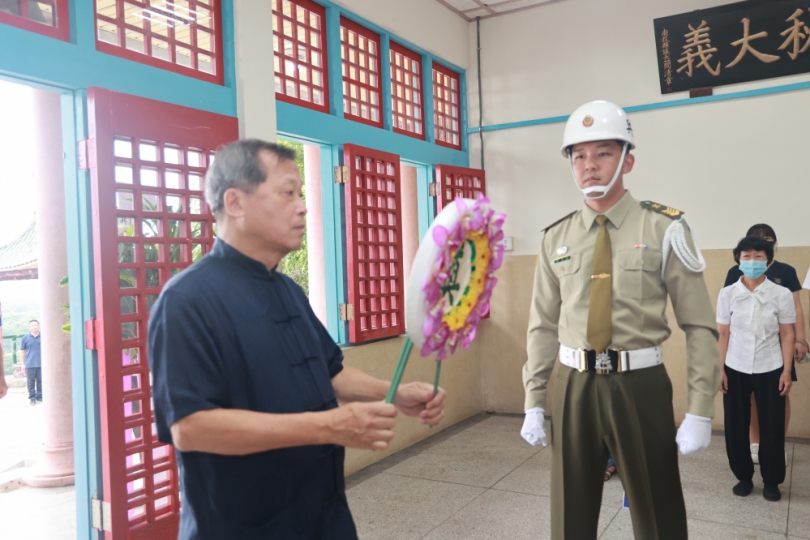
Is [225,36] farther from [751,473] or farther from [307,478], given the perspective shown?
[751,473]

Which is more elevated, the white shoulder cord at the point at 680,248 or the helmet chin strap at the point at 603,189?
the helmet chin strap at the point at 603,189

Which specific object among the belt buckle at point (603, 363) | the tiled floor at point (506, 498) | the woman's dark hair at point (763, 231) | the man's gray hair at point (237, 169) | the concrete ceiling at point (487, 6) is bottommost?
the tiled floor at point (506, 498)

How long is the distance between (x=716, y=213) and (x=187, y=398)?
14.6 ft

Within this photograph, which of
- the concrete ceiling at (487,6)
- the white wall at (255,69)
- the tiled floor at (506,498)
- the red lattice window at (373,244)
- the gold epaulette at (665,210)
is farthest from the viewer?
the concrete ceiling at (487,6)

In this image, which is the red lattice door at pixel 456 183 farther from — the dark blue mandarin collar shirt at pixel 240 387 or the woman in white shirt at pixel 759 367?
the dark blue mandarin collar shirt at pixel 240 387

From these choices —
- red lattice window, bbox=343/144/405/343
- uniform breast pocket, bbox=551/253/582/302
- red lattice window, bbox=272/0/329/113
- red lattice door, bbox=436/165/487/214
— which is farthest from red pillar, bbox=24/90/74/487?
uniform breast pocket, bbox=551/253/582/302

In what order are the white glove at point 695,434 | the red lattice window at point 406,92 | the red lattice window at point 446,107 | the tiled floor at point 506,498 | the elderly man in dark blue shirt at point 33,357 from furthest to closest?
1. the elderly man in dark blue shirt at point 33,357
2. the red lattice window at point 446,107
3. the red lattice window at point 406,92
4. the tiled floor at point 506,498
5. the white glove at point 695,434

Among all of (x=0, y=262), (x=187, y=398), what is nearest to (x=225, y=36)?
(x=187, y=398)

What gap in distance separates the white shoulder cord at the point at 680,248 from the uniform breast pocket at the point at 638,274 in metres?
0.03

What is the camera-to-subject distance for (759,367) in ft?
11.0

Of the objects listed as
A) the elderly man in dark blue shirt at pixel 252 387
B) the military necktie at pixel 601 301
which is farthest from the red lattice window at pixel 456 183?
the elderly man in dark blue shirt at pixel 252 387

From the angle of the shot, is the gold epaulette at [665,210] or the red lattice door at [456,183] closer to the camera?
the gold epaulette at [665,210]

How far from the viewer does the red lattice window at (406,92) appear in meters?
4.68

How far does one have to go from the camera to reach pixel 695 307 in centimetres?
201
